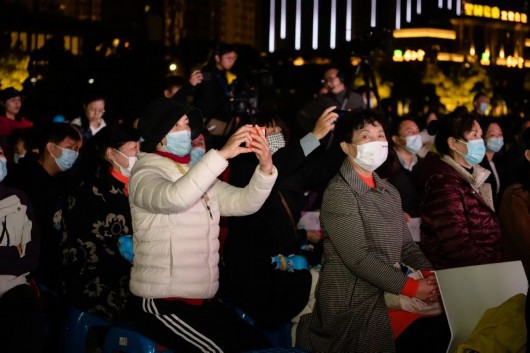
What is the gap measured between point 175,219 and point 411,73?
7762 cm

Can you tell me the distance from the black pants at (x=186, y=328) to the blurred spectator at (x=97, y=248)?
0.88 metres

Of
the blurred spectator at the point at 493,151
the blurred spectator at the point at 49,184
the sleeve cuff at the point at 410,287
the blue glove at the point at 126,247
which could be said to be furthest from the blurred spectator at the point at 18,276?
the blurred spectator at the point at 493,151

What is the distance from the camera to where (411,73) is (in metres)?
80.9

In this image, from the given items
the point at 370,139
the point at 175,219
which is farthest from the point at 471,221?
the point at 175,219

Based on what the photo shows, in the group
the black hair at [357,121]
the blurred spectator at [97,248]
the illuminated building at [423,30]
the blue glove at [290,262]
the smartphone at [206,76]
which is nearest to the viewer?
the black hair at [357,121]

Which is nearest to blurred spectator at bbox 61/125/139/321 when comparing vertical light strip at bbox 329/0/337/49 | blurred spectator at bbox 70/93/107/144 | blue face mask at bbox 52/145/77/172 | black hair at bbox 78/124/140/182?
black hair at bbox 78/124/140/182

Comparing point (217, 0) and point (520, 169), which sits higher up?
point (217, 0)

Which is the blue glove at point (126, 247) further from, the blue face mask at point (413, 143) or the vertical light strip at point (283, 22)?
the vertical light strip at point (283, 22)

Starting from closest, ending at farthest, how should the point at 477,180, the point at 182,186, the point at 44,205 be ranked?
the point at 182,186, the point at 477,180, the point at 44,205

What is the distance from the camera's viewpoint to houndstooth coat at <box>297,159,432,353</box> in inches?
219

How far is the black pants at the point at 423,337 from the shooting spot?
6352 mm

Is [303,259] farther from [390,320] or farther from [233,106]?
[233,106]

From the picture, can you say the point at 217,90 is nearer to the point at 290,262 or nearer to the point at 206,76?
the point at 206,76

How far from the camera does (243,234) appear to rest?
21.6ft
